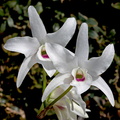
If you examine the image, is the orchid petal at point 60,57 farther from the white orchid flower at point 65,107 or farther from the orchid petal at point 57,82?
the white orchid flower at point 65,107

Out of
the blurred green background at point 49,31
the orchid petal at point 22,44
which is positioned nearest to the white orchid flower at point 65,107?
the orchid petal at point 22,44

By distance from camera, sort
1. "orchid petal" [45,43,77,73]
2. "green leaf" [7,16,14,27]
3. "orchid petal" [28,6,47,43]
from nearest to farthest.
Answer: "orchid petal" [45,43,77,73], "orchid petal" [28,6,47,43], "green leaf" [7,16,14,27]

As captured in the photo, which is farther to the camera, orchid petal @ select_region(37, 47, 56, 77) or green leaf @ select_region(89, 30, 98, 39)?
green leaf @ select_region(89, 30, 98, 39)

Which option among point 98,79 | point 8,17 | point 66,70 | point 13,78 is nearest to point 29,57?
point 66,70

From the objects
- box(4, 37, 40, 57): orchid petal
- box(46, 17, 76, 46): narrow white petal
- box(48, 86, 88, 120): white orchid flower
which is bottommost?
box(48, 86, 88, 120): white orchid flower

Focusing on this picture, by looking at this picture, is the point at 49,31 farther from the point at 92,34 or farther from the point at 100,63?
the point at 100,63

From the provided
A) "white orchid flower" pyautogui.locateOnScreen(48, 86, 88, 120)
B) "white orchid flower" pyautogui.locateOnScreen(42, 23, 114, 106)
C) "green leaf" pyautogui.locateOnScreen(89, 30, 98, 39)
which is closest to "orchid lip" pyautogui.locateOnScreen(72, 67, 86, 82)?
"white orchid flower" pyautogui.locateOnScreen(42, 23, 114, 106)

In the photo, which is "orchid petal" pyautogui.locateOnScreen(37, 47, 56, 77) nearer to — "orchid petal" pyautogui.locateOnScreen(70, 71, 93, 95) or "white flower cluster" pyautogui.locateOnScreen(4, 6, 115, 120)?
"white flower cluster" pyautogui.locateOnScreen(4, 6, 115, 120)
